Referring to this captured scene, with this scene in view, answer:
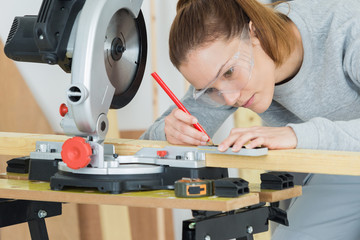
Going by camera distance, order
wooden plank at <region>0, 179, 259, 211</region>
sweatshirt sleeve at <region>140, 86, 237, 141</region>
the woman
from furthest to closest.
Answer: sweatshirt sleeve at <region>140, 86, 237, 141</region>, the woman, wooden plank at <region>0, 179, 259, 211</region>

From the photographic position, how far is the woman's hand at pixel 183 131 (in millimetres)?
1674

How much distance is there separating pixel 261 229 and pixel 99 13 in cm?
63

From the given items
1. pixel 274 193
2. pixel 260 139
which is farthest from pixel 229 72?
pixel 274 193

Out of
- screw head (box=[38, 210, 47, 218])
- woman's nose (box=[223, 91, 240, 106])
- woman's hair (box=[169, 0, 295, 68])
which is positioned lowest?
screw head (box=[38, 210, 47, 218])

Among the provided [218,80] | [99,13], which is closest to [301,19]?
[218,80]

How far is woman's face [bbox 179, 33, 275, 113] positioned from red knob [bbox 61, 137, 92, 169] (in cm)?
Answer: 43

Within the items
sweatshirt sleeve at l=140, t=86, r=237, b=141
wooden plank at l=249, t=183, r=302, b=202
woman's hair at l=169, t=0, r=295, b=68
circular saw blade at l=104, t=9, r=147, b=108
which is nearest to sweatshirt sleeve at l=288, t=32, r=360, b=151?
wooden plank at l=249, t=183, r=302, b=202

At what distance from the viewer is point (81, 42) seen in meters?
1.38

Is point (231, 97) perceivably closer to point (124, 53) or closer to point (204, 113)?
point (124, 53)

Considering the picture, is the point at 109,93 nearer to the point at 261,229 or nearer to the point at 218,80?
the point at 218,80

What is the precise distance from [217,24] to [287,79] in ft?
1.36

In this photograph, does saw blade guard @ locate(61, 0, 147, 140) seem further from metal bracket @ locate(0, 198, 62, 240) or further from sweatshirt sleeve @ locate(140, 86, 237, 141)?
sweatshirt sleeve @ locate(140, 86, 237, 141)

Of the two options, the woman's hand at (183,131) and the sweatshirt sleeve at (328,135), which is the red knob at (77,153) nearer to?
the woman's hand at (183,131)

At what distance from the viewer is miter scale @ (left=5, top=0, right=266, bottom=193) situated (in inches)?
54.4
